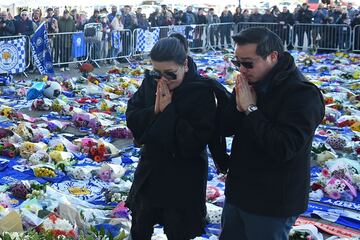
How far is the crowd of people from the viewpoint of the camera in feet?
53.6

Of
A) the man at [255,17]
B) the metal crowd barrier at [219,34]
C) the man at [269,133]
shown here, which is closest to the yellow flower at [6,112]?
the man at [269,133]

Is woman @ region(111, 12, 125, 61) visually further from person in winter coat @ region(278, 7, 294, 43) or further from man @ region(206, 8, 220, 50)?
person in winter coat @ region(278, 7, 294, 43)

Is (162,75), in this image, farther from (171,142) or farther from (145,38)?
(145,38)

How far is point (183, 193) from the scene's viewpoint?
11.3 ft

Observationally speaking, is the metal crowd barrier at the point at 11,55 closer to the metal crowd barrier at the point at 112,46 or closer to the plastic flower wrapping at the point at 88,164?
the plastic flower wrapping at the point at 88,164

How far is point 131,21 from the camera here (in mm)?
19594

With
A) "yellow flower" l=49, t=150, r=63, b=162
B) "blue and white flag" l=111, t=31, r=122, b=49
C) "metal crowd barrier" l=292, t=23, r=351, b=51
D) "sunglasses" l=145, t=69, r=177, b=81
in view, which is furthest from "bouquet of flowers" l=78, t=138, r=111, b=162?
"metal crowd barrier" l=292, t=23, r=351, b=51

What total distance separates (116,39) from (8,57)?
4621 millimetres

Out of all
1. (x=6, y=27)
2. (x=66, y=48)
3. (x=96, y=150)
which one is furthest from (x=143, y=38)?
(x=96, y=150)

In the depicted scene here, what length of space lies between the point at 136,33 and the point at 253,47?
53.9 ft

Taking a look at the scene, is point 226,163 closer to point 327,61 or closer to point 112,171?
point 112,171

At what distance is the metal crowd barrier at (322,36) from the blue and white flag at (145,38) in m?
6.19

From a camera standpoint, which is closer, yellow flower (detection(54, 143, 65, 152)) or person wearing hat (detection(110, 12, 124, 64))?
yellow flower (detection(54, 143, 65, 152))

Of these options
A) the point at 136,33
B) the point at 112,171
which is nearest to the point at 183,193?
the point at 112,171
